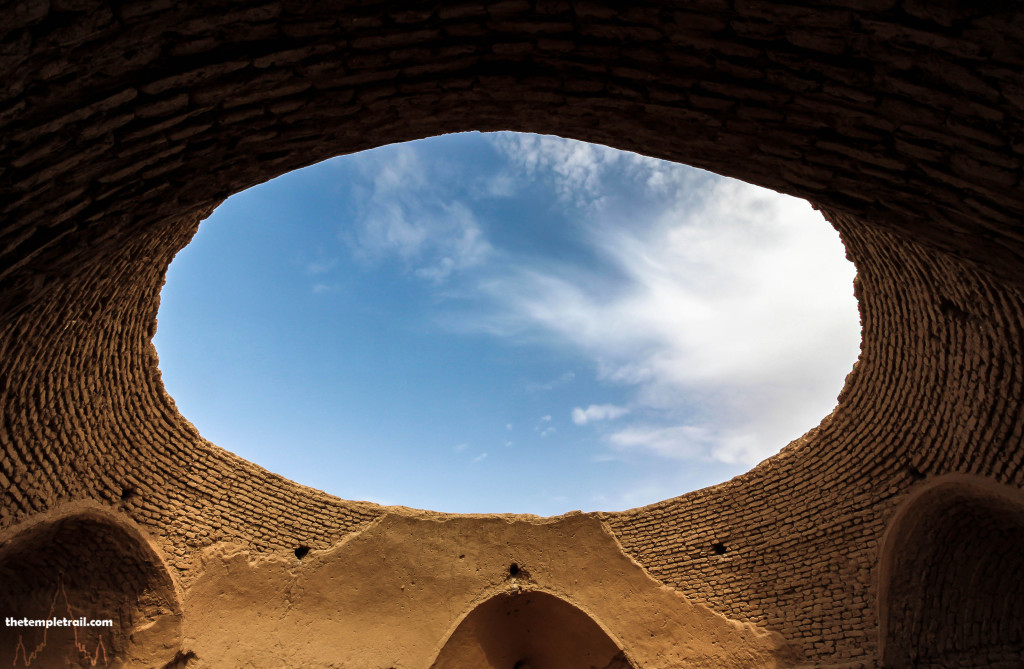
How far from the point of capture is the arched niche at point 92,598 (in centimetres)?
672

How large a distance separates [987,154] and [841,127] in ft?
2.10

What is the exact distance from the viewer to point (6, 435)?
17.5 feet

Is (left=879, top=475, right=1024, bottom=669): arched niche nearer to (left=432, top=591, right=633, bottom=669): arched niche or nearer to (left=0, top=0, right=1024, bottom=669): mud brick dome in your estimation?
(left=0, top=0, right=1024, bottom=669): mud brick dome

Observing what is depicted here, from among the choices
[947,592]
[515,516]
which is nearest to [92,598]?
[515,516]

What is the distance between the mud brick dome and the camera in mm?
2746

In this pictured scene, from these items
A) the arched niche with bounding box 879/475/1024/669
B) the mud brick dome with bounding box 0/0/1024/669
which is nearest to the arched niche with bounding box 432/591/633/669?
the mud brick dome with bounding box 0/0/1024/669

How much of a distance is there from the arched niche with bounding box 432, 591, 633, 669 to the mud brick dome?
5 cm

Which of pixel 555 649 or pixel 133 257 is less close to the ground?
pixel 133 257

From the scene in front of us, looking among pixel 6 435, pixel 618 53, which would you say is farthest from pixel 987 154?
pixel 6 435

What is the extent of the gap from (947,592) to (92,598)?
980 cm

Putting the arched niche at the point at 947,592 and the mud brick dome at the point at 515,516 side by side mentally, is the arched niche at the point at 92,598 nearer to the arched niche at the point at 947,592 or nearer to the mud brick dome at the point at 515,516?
the mud brick dome at the point at 515,516

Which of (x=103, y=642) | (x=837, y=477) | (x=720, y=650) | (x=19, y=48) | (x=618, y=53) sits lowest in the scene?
(x=720, y=650)

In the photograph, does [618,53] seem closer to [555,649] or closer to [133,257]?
[133,257]

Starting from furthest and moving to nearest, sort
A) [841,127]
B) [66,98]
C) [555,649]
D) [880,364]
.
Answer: [555,649] → [880,364] → [841,127] → [66,98]
